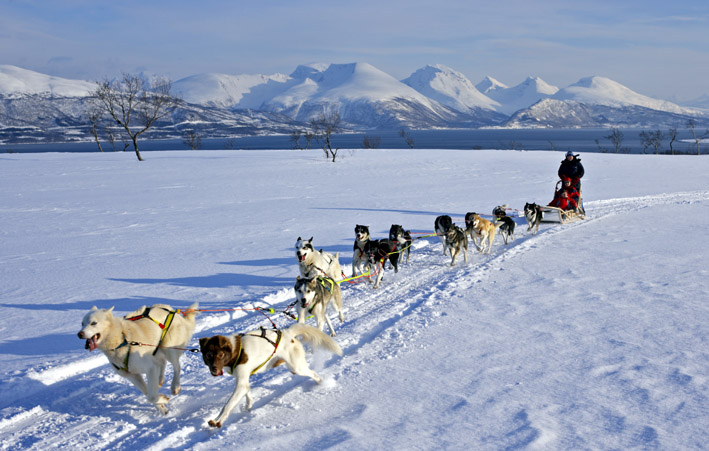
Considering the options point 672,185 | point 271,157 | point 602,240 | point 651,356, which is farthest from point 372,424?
point 271,157

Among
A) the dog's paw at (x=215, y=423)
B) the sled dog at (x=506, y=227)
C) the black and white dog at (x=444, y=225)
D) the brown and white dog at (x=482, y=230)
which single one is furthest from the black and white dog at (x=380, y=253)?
the dog's paw at (x=215, y=423)

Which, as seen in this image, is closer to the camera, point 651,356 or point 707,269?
point 651,356

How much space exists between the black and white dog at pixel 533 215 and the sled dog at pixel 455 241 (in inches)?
111

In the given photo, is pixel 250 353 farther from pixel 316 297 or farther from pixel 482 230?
pixel 482 230

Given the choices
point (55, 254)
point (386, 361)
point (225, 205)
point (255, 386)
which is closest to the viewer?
point (255, 386)

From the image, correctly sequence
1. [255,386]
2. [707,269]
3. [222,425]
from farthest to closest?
1. [707,269]
2. [255,386]
3. [222,425]

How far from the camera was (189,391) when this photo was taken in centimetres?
449

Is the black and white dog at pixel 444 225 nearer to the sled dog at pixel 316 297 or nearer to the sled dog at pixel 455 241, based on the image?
the sled dog at pixel 455 241

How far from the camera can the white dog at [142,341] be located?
3857 millimetres

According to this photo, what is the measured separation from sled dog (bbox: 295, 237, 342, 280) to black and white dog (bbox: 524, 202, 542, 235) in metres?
5.82

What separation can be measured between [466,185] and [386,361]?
63.2 ft

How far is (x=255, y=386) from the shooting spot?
453cm

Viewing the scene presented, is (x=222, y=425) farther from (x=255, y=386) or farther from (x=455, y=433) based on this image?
(x=455, y=433)

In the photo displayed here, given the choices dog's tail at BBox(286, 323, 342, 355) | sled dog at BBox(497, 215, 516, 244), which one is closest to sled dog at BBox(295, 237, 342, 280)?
dog's tail at BBox(286, 323, 342, 355)
